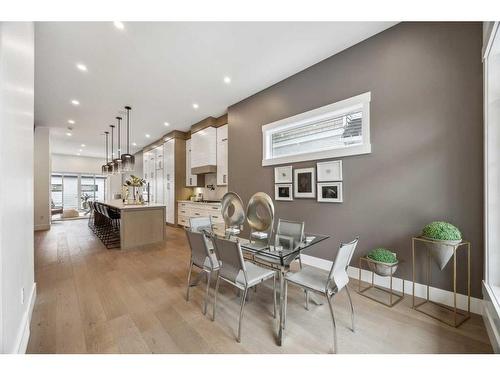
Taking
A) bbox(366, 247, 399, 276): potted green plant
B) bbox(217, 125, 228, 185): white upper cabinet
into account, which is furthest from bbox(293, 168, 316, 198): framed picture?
bbox(217, 125, 228, 185): white upper cabinet

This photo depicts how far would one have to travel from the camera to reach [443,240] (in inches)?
70.8

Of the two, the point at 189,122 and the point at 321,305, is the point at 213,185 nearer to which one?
the point at 189,122

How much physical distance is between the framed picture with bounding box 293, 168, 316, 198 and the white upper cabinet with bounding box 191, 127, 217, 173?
9.00 ft

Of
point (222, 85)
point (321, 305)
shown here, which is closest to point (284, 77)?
point (222, 85)

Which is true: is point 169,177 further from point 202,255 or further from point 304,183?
point 202,255

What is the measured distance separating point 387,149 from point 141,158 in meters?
9.76

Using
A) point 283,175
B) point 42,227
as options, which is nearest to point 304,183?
point 283,175

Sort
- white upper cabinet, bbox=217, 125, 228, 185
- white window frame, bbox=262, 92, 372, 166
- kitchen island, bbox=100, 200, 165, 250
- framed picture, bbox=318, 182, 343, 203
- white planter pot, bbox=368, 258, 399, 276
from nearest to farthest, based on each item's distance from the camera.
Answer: white planter pot, bbox=368, 258, 399, 276 → white window frame, bbox=262, 92, 372, 166 → framed picture, bbox=318, 182, 343, 203 → kitchen island, bbox=100, 200, 165, 250 → white upper cabinet, bbox=217, 125, 228, 185

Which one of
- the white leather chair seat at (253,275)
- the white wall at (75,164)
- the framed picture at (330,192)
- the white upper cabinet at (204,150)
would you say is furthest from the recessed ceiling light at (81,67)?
the white wall at (75,164)

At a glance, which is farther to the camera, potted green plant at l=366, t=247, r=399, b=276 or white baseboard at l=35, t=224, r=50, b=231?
white baseboard at l=35, t=224, r=50, b=231

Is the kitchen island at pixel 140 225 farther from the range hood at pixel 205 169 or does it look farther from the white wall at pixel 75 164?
the white wall at pixel 75 164

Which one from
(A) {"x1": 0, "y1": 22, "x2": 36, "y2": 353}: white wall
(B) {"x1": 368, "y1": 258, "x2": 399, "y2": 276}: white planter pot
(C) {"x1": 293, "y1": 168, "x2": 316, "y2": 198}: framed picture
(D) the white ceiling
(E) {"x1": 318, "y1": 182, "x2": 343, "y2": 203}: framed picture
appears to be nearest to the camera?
(A) {"x1": 0, "y1": 22, "x2": 36, "y2": 353}: white wall

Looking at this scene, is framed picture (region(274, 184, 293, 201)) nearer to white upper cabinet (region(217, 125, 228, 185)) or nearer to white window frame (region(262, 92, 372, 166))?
white window frame (region(262, 92, 372, 166))

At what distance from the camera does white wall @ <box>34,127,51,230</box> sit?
5.87 metres
